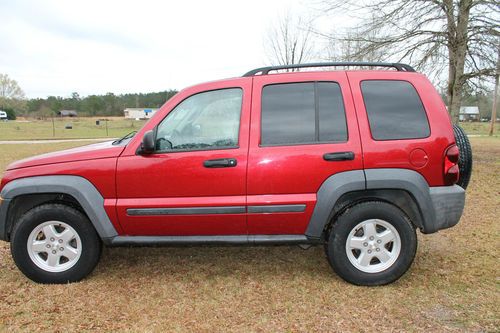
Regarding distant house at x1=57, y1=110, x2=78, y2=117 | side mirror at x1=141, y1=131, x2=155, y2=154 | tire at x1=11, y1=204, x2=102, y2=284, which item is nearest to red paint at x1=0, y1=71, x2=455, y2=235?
side mirror at x1=141, y1=131, x2=155, y2=154

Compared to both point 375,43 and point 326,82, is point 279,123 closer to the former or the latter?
point 326,82

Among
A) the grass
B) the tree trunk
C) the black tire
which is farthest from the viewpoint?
the grass

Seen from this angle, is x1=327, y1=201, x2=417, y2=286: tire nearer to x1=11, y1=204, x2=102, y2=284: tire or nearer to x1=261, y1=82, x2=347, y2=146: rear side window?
x1=261, y1=82, x2=347, y2=146: rear side window

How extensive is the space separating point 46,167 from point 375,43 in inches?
368

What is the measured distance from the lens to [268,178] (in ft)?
10.7

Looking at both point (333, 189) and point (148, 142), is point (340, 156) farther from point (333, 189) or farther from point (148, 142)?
point (148, 142)

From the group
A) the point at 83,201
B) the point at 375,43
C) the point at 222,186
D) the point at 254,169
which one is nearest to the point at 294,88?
the point at 254,169

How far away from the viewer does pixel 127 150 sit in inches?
134

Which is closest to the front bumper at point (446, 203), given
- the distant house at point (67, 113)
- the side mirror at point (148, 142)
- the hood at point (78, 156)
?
the side mirror at point (148, 142)

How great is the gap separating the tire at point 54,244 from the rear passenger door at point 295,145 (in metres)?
1.48

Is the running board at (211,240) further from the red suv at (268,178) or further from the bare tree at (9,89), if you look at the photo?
the bare tree at (9,89)

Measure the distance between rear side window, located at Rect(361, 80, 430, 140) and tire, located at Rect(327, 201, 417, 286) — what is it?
0.63 metres

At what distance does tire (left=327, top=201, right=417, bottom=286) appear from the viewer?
3.32m

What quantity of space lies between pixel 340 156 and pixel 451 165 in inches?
37.3
